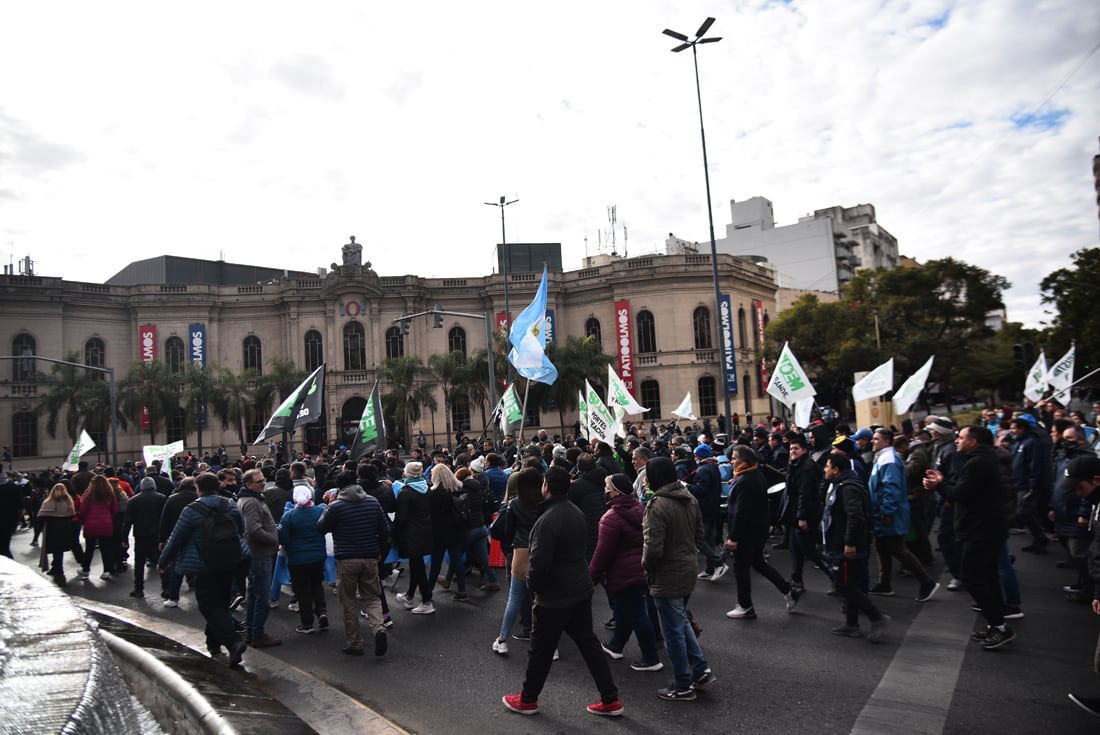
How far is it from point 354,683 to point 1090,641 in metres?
6.51

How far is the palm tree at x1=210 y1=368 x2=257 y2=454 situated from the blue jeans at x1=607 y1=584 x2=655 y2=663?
34.1 metres

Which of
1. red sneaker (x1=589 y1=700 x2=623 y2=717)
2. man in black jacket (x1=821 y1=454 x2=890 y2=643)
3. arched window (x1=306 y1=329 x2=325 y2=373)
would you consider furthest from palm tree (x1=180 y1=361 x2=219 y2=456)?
red sneaker (x1=589 y1=700 x2=623 y2=717)

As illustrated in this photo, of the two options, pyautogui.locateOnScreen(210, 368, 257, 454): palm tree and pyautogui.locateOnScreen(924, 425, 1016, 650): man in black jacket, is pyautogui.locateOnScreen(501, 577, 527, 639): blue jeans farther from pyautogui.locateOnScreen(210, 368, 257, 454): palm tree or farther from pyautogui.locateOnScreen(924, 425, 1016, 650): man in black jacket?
pyautogui.locateOnScreen(210, 368, 257, 454): palm tree

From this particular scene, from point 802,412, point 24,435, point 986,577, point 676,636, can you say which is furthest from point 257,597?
point 24,435

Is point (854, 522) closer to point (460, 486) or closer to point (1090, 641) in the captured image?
point (1090, 641)

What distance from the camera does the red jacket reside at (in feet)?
18.4

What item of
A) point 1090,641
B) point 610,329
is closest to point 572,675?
point 1090,641

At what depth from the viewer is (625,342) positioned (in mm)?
43344

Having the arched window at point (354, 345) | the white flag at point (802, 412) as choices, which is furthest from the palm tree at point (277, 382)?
the white flag at point (802, 412)

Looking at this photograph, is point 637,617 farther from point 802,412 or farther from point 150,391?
point 150,391

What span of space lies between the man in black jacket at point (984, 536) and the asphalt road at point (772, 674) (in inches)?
10.4

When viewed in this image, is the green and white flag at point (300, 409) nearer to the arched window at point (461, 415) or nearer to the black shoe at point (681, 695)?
the black shoe at point (681, 695)

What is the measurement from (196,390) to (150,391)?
6.83 ft

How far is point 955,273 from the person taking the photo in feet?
130
